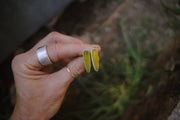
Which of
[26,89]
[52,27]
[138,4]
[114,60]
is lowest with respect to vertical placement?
[114,60]

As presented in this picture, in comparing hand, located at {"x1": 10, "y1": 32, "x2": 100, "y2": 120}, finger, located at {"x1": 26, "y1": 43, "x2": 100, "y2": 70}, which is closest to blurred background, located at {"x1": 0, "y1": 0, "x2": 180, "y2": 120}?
hand, located at {"x1": 10, "y1": 32, "x2": 100, "y2": 120}

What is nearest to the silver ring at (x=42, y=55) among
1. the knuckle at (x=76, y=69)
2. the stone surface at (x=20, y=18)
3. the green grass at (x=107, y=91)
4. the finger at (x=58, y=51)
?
the finger at (x=58, y=51)

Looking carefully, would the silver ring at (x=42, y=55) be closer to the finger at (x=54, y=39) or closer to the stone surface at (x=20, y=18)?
the finger at (x=54, y=39)

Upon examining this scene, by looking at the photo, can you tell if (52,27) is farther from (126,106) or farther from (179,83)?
(179,83)

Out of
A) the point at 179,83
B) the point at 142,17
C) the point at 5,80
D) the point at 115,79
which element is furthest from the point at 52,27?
the point at 179,83

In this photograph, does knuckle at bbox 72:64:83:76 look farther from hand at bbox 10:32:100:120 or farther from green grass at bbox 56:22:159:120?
green grass at bbox 56:22:159:120
